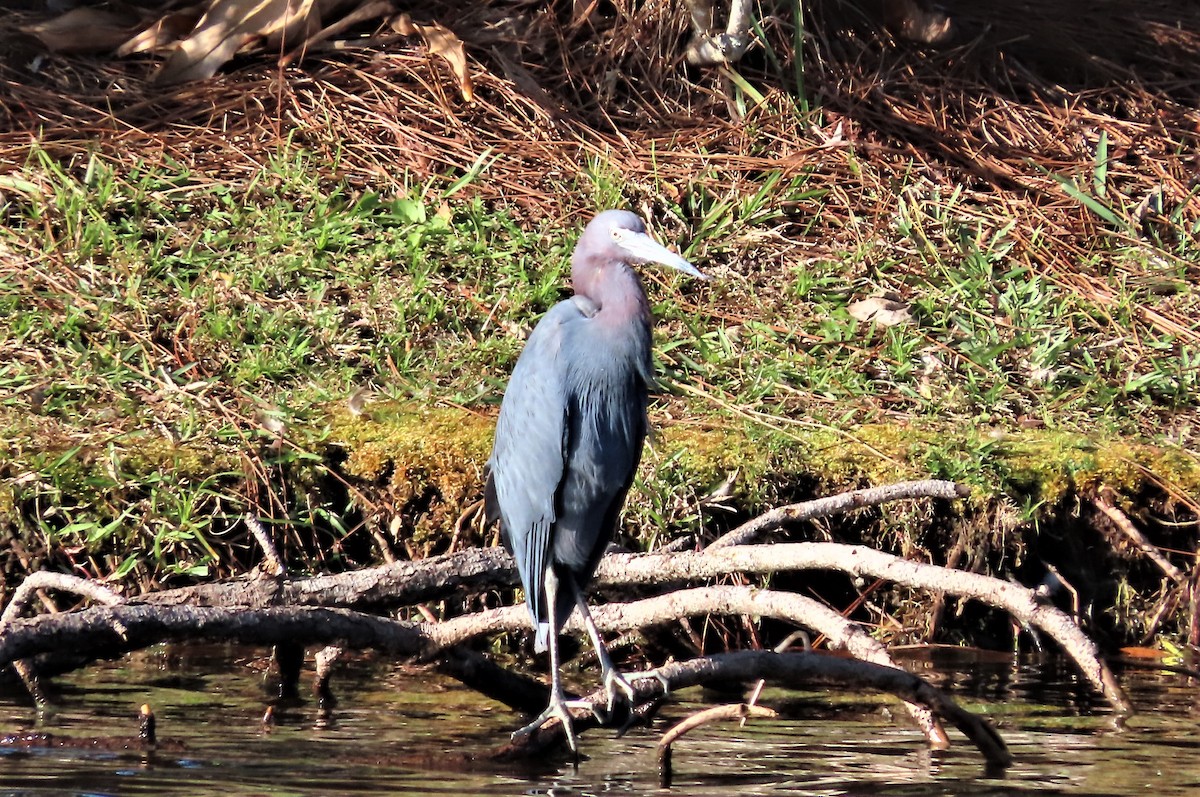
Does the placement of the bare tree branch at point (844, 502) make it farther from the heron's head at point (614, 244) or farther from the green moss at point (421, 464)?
the green moss at point (421, 464)

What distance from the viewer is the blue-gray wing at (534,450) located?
4.15 m

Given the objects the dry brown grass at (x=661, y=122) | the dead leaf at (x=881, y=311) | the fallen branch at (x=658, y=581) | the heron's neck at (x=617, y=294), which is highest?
the dry brown grass at (x=661, y=122)

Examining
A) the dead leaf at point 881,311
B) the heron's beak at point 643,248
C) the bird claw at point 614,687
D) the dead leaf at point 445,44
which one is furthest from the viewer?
the dead leaf at point 445,44

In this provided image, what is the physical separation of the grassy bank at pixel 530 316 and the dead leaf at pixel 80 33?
0.53 meters

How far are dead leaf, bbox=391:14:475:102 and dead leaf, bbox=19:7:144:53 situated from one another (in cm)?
114

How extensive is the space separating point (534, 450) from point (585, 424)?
15cm

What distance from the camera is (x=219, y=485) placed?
512 centimetres

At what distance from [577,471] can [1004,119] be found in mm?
3958

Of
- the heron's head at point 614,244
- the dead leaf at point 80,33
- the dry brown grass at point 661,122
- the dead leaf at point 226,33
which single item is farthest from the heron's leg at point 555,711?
the dead leaf at point 80,33

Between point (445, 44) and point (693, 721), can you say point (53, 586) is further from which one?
point (445, 44)

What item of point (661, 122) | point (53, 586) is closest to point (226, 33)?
point (661, 122)

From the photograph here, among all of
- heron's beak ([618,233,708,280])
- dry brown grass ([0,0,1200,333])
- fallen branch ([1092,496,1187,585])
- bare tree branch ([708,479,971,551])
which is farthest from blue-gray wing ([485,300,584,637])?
dry brown grass ([0,0,1200,333])

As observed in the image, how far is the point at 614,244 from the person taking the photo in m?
4.23

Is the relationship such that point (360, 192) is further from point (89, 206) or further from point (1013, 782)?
point (1013, 782)
